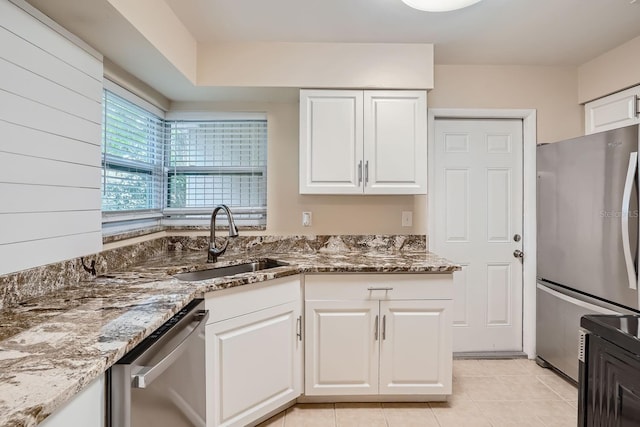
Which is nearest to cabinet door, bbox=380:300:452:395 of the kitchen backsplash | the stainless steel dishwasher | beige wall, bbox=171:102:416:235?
the kitchen backsplash

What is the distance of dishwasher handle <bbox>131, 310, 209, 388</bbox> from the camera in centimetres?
105

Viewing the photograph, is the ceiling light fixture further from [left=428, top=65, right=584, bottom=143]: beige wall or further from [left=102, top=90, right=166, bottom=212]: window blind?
[left=102, top=90, right=166, bottom=212]: window blind

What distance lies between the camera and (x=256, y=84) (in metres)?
2.50

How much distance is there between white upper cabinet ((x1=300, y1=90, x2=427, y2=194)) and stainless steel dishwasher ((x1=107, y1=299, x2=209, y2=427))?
1.26 meters

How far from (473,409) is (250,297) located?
4.91ft

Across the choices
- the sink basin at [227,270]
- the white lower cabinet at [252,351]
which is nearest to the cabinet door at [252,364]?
the white lower cabinet at [252,351]

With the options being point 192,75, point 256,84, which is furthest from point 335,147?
point 192,75

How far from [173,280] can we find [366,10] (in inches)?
68.0

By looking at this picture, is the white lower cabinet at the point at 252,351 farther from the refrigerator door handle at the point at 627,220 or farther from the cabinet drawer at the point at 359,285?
the refrigerator door handle at the point at 627,220

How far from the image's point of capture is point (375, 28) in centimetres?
231

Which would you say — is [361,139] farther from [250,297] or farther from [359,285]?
[250,297]

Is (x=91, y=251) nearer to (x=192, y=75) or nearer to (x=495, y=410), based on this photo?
(x=192, y=75)

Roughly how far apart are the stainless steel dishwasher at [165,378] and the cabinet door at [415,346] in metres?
1.08

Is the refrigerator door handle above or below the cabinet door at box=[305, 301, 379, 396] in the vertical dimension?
above
